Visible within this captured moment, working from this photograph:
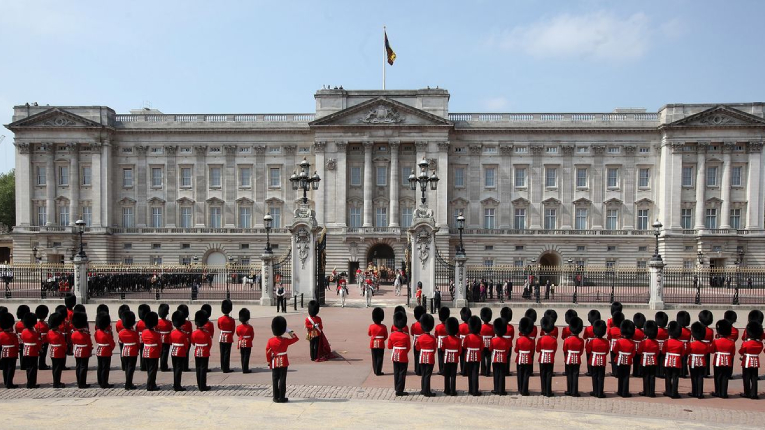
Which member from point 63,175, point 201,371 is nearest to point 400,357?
point 201,371

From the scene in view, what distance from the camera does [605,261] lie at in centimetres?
5359

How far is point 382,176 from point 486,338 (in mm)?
41597

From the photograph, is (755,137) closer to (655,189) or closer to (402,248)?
(655,189)

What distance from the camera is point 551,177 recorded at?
5462cm

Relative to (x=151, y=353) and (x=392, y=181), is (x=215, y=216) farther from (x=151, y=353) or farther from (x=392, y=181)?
(x=151, y=353)

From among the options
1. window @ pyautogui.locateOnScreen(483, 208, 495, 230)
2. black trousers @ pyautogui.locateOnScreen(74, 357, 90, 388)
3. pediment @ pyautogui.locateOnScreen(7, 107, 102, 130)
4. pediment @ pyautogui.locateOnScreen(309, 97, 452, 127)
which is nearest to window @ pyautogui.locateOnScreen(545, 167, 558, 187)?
window @ pyautogui.locateOnScreen(483, 208, 495, 230)

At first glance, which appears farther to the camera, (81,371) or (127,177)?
(127,177)

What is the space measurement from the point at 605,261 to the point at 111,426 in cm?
4981

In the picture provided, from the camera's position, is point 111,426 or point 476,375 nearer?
point 111,426

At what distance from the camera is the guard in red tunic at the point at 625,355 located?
39.1ft

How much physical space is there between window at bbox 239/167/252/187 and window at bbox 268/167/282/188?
181 centimetres

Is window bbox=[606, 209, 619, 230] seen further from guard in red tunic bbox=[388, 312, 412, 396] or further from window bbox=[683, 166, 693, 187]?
guard in red tunic bbox=[388, 312, 412, 396]

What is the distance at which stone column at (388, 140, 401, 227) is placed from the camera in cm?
5300

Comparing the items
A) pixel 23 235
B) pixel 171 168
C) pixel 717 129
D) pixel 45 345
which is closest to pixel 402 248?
pixel 171 168
